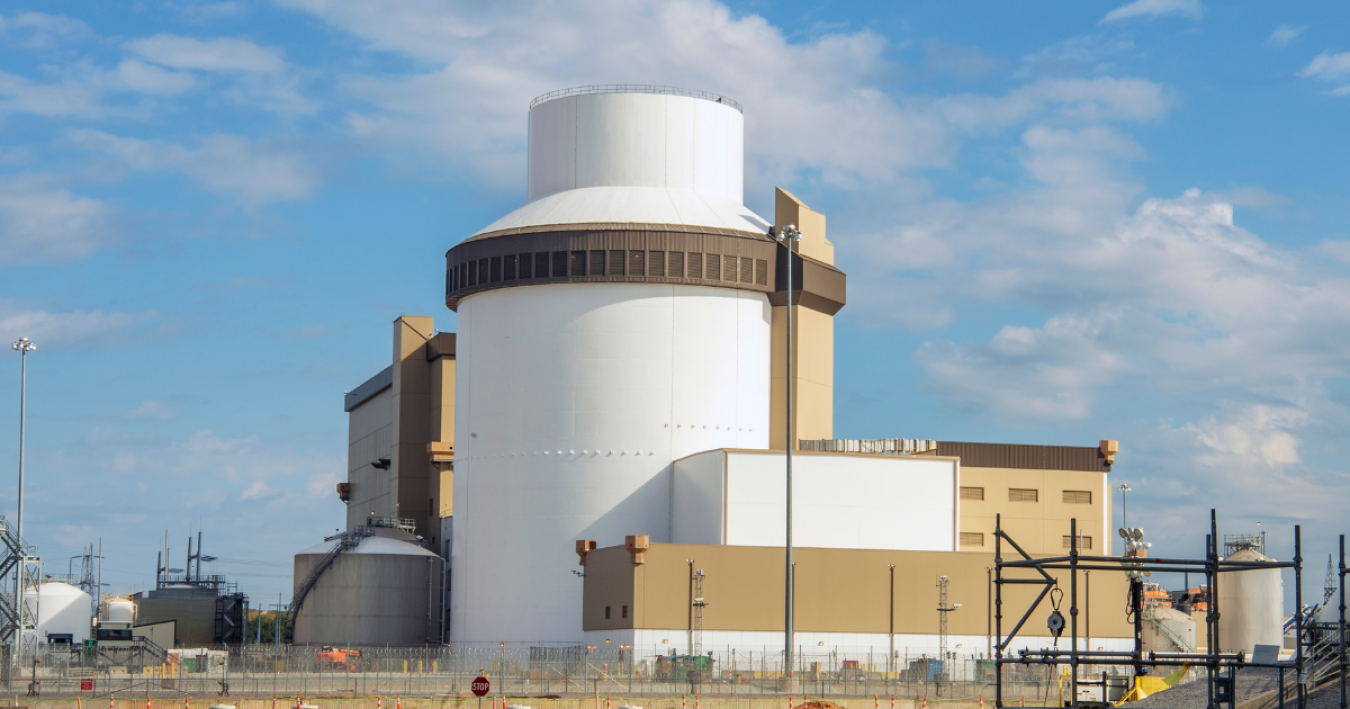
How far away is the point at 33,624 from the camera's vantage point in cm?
8081

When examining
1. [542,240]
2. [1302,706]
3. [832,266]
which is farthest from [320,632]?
[1302,706]

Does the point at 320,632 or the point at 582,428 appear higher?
the point at 582,428

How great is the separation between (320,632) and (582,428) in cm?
2258

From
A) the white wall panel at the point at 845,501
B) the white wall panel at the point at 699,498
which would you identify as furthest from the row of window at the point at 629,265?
the white wall panel at the point at 845,501

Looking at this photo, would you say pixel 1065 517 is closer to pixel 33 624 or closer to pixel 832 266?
pixel 832 266

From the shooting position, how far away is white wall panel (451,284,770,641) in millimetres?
85312

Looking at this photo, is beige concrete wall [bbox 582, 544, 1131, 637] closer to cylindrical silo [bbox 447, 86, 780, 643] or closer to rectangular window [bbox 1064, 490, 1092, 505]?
cylindrical silo [bbox 447, 86, 780, 643]

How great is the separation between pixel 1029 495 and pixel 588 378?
27.3m

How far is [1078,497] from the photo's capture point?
300 feet

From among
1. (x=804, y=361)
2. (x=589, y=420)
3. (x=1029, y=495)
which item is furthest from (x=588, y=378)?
(x=1029, y=495)

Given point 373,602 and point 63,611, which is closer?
point 373,602

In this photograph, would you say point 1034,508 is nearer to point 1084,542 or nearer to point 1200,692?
point 1084,542

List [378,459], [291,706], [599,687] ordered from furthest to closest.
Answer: [378,459] < [599,687] < [291,706]

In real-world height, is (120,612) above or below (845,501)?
below
